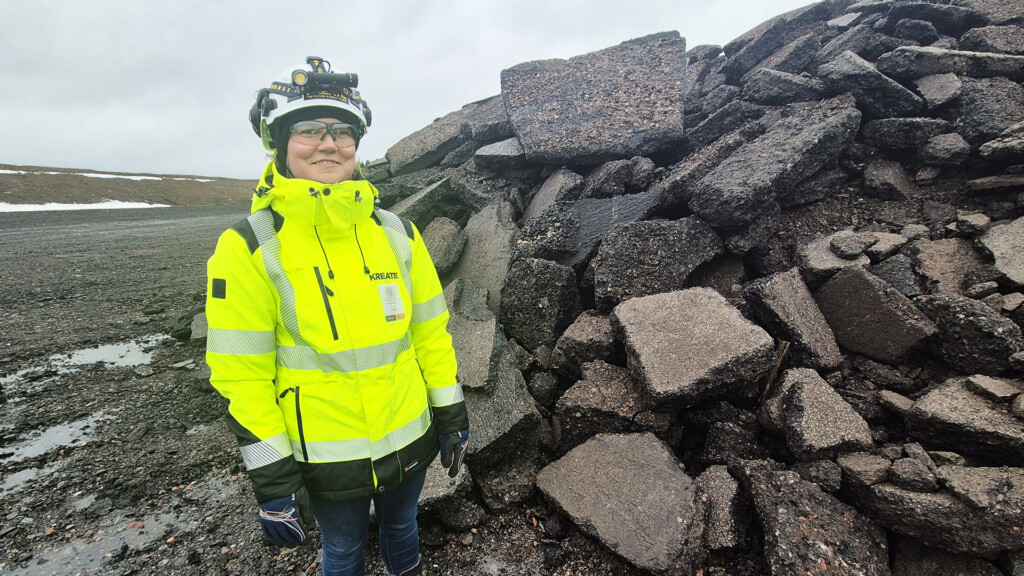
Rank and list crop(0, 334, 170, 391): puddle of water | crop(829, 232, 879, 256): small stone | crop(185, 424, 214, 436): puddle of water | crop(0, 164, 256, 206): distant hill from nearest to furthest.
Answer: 1. crop(829, 232, 879, 256): small stone
2. crop(185, 424, 214, 436): puddle of water
3. crop(0, 334, 170, 391): puddle of water
4. crop(0, 164, 256, 206): distant hill

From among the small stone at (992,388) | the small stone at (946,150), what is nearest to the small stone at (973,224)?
the small stone at (946,150)

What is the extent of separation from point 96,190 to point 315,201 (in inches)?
1465

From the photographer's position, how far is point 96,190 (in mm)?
28422

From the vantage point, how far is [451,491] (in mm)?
2785

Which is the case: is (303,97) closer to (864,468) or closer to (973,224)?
(864,468)

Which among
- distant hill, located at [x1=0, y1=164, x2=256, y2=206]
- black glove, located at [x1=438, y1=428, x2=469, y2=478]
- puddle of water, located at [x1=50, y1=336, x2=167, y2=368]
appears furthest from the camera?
distant hill, located at [x1=0, y1=164, x2=256, y2=206]

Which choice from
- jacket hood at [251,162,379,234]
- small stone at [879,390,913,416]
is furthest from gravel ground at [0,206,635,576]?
jacket hood at [251,162,379,234]

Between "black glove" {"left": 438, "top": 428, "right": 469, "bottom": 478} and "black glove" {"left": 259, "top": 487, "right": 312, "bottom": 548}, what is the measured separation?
67 centimetres

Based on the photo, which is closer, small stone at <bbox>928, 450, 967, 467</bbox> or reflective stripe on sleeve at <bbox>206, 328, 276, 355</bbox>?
reflective stripe on sleeve at <bbox>206, 328, 276, 355</bbox>

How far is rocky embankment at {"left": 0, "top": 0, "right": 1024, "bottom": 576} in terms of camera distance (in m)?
2.42

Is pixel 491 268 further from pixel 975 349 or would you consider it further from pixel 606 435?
pixel 975 349

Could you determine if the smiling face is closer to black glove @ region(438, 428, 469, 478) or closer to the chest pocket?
the chest pocket

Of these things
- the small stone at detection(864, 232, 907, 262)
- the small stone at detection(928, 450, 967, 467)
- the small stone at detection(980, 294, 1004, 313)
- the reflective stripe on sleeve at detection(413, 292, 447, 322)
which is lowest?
the small stone at detection(928, 450, 967, 467)

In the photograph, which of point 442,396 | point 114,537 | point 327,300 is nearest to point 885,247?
point 442,396
